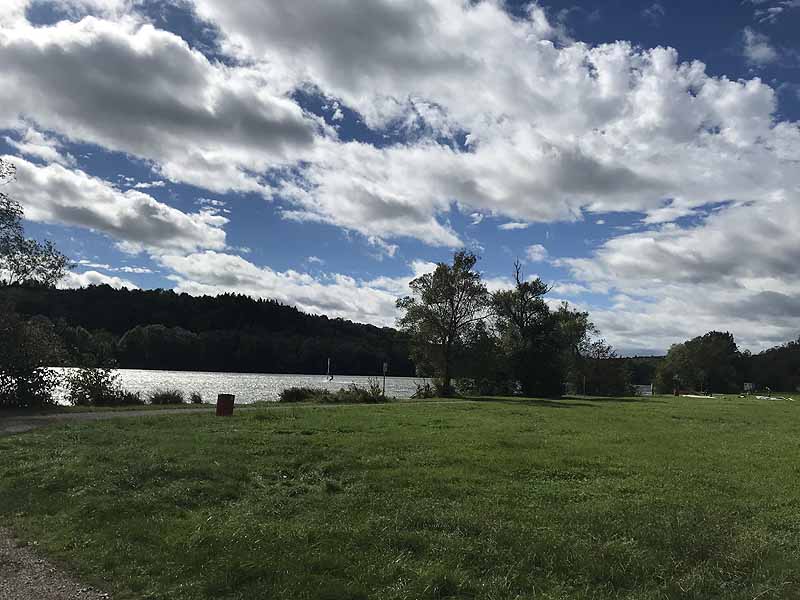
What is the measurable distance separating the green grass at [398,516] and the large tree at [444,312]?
33.7 m

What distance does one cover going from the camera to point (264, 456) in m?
12.7

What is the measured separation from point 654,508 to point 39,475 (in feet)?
32.8

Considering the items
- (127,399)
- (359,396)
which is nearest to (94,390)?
(127,399)

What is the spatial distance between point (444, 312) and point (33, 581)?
45.0 m

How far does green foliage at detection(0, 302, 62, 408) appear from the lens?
23688mm

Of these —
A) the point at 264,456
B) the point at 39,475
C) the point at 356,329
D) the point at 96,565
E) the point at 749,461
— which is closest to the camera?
the point at 96,565

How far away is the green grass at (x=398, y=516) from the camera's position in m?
6.20

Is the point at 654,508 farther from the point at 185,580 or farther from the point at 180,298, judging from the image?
the point at 180,298

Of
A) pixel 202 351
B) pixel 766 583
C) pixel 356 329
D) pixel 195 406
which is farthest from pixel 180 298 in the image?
pixel 766 583

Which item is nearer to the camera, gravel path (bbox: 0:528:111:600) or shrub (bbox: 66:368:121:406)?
gravel path (bbox: 0:528:111:600)

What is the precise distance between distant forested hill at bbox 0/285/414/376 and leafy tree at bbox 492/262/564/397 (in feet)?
125

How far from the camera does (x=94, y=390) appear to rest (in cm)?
2822

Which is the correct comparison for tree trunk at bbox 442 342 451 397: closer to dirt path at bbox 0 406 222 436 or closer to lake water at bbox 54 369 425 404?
lake water at bbox 54 369 425 404

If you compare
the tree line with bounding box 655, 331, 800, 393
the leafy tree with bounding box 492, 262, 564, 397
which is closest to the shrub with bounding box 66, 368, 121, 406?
the leafy tree with bounding box 492, 262, 564, 397
